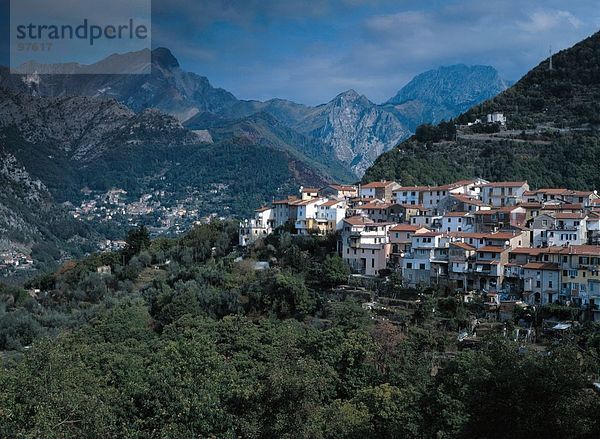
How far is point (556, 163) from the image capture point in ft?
174

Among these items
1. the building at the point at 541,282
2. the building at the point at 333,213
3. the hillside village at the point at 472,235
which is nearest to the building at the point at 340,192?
the hillside village at the point at 472,235

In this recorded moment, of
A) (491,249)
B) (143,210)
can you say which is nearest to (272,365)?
(491,249)

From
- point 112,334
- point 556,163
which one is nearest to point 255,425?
point 112,334

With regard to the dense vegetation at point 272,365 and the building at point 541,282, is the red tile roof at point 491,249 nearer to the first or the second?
the building at point 541,282

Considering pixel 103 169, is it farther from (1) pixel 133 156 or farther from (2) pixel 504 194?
(2) pixel 504 194

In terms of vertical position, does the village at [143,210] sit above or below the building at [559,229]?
below

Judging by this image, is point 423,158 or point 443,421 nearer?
point 443,421

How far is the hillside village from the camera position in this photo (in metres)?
30.9

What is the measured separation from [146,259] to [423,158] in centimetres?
2405

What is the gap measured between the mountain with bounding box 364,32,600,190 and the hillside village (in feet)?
27.7

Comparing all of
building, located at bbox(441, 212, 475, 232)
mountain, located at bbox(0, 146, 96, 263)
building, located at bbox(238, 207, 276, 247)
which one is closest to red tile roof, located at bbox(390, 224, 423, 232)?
building, located at bbox(441, 212, 475, 232)

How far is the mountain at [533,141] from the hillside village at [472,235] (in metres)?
8.43

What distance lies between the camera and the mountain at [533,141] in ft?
171

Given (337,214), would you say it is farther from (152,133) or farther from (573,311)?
(152,133)
